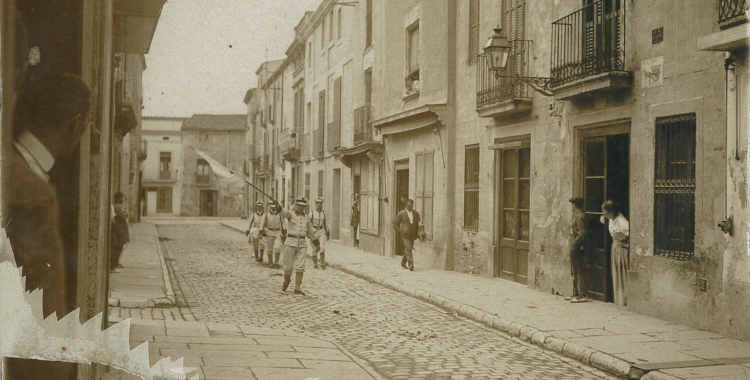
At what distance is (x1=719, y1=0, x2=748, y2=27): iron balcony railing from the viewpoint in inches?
285

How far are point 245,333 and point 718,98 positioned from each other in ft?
18.7

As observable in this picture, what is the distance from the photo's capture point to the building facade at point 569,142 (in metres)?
8.02

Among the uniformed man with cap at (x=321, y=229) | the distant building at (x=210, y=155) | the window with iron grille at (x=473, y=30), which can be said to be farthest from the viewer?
the uniformed man with cap at (x=321, y=229)

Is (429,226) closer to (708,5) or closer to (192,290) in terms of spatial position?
(192,290)

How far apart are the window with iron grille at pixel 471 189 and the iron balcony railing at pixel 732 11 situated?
7.41 m

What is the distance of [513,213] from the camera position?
1337cm

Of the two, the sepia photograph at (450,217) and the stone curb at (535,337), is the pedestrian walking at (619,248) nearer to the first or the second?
the sepia photograph at (450,217)

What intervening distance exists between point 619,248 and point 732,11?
377 centimetres

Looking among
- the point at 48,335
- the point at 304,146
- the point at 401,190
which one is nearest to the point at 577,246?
the point at 401,190

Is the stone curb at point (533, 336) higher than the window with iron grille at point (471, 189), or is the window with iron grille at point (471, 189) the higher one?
the window with iron grille at point (471, 189)

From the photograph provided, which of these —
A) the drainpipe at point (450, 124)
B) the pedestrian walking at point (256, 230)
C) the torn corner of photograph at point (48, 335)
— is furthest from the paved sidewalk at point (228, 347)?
the pedestrian walking at point (256, 230)

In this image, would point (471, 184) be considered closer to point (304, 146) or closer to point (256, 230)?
point (256, 230)

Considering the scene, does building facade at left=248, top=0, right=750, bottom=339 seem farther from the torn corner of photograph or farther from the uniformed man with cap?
the torn corner of photograph

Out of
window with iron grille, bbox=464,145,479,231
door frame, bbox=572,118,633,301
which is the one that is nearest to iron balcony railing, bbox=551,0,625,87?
door frame, bbox=572,118,633,301
